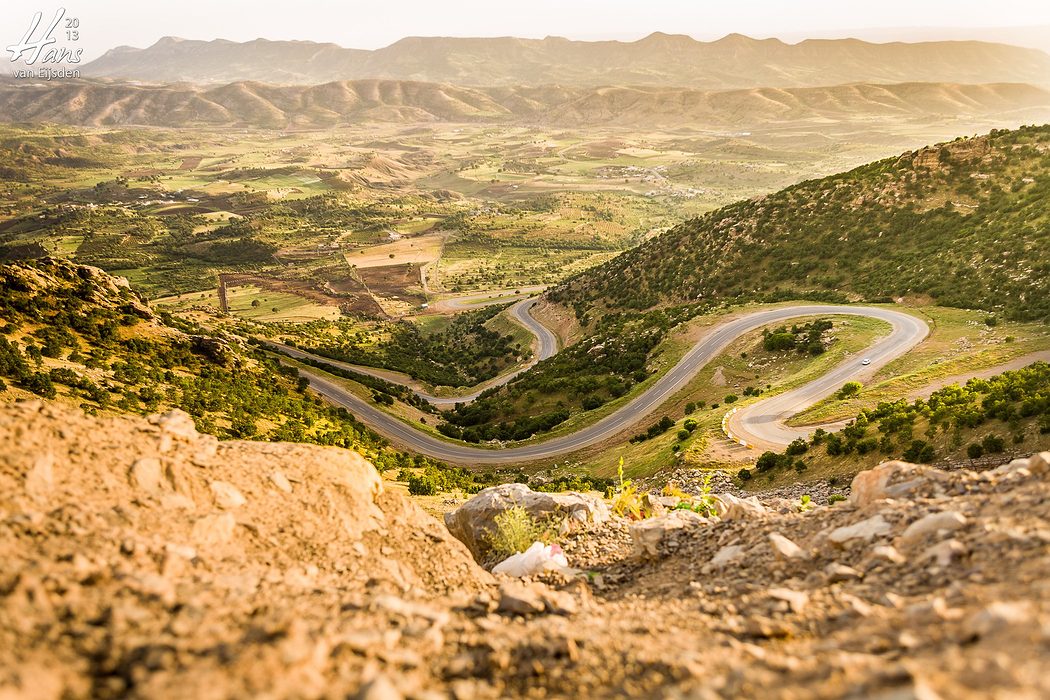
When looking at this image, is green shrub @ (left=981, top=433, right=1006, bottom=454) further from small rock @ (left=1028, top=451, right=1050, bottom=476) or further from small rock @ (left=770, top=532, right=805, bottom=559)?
small rock @ (left=770, top=532, right=805, bottom=559)

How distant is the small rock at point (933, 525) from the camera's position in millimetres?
11383

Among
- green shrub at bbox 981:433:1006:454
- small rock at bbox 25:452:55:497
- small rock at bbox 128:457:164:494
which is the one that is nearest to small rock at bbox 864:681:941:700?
small rock at bbox 128:457:164:494

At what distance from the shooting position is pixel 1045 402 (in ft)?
83.8

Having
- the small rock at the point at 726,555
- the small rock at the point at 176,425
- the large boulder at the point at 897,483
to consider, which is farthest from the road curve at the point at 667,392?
the small rock at the point at 176,425

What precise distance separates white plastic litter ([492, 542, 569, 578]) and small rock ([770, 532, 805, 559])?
19.8ft

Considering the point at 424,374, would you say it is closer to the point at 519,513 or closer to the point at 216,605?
the point at 519,513

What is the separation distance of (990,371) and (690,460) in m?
20.8

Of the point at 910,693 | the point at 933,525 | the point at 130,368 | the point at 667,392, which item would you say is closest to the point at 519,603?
the point at 910,693

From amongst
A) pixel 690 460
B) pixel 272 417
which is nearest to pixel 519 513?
pixel 690 460

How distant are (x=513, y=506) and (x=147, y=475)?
12.4 metres

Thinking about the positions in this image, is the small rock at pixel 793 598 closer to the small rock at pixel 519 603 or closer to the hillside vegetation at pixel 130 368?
the small rock at pixel 519 603

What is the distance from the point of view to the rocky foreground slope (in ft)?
23.4

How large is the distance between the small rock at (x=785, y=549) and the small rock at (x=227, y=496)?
44.1 feet

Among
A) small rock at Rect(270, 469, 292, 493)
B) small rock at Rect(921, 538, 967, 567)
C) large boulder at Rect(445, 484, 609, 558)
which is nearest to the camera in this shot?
small rock at Rect(921, 538, 967, 567)
